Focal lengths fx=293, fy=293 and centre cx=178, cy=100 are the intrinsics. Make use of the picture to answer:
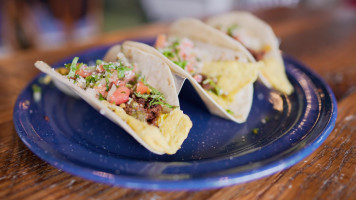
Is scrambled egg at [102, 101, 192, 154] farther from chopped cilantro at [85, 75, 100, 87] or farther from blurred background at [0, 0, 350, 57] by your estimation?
blurred background at [0, 0, 350, 57]

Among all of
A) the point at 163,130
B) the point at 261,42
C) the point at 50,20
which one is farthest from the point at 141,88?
the point at 50,20

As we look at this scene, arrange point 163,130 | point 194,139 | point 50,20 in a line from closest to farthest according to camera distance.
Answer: point 163,130 → point 194,139 → point 50,20

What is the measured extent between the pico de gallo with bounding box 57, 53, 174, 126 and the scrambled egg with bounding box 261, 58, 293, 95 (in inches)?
36.5

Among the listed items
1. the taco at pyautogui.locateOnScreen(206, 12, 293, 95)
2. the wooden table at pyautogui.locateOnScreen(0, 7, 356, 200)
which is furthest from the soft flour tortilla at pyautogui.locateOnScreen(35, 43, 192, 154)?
the taco at pyautogui.locateOnScreen(206, 12, 293, 95)

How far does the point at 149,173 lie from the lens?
1.24 meters

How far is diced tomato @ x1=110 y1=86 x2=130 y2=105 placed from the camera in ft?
5.59

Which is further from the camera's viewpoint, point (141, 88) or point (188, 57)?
point (188, 57)

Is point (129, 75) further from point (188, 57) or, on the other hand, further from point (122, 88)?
point (188, 57)

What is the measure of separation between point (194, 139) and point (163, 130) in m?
0.22

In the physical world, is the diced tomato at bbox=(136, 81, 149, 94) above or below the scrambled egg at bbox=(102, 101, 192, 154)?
above

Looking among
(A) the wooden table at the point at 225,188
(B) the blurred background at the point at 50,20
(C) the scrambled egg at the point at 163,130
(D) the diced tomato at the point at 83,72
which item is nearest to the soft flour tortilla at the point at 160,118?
(C) the scrambled egg at the point at 163,130

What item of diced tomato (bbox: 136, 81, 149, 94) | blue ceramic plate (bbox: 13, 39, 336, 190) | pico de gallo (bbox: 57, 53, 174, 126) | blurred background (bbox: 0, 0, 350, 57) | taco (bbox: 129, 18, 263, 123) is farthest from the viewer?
blurred background (bbox: 0, 0, 350, 57)

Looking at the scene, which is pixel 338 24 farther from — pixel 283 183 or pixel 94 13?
pixel 94 13

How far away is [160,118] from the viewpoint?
5.36 feet
